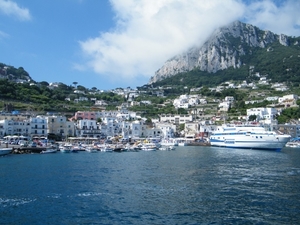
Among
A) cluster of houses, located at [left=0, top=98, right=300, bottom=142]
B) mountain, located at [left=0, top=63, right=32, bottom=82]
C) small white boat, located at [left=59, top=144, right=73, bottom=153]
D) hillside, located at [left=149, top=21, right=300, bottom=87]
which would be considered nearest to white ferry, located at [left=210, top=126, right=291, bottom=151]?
cluster of houses, located at [left=0, top=98, right=300, bottom=142]

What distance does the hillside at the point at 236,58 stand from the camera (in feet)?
541

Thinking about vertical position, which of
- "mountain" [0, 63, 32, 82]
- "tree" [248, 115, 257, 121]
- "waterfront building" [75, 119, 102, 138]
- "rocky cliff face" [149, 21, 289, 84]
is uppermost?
"rocky cliff face" [149, 21, 289, 84]

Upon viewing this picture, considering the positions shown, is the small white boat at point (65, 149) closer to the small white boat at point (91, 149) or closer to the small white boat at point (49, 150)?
the small white boat at point (49, 150)

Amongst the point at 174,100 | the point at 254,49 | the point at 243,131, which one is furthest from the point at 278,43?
the point at 243,131

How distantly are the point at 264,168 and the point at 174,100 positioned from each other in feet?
350

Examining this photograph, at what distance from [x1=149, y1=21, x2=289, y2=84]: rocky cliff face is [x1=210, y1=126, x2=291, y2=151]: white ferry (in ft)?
343

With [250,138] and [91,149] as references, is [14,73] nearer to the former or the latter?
[91,149]

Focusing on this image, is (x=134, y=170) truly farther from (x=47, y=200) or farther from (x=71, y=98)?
(x=71, y=98)

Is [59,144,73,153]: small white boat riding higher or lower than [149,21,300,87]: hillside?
lower

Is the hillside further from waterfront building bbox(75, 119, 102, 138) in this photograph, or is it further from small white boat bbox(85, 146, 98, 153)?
small white boat bbox(85, 146, 98, 153)

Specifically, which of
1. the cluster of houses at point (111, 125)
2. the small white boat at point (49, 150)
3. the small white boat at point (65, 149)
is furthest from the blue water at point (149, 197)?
the cluster of houses at point (111, 125)

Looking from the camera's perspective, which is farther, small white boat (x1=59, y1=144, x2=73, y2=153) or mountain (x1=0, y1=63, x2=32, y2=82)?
mountain (x1=0, y1=63, x2=32, y2=82)

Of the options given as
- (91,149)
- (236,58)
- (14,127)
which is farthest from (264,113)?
(236,58)

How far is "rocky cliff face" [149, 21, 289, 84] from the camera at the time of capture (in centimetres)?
17288
